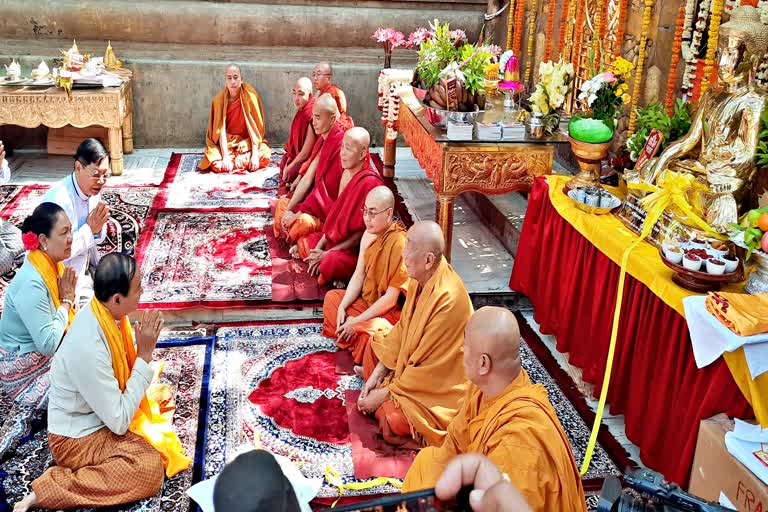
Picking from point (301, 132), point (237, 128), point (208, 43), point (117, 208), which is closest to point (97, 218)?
point (117, 208)

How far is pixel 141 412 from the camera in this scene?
3.46m

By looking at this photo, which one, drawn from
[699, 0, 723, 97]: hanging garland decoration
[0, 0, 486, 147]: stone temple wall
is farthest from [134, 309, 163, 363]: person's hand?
[0, 0, 486, 147]: stone temple wall

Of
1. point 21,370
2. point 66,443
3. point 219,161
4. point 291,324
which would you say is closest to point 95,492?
point 66,443

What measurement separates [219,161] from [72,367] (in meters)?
5.23

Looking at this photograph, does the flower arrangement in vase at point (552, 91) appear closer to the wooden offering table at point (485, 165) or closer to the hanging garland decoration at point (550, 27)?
the wooden offering table at point (485, 165)

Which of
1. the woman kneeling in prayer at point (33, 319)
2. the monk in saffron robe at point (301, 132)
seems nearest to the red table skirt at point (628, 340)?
the monk in saffron robe at point (301, 132)

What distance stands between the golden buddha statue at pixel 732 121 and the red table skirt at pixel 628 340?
616 millimetres

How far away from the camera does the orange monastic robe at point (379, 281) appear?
432 cm

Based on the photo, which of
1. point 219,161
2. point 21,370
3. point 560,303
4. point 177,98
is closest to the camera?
point 21,370

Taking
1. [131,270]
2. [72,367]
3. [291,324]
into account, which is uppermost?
[131,270]

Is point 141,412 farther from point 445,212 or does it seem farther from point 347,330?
point 445,212

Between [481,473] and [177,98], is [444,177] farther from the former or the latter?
[177,98]

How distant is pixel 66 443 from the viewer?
322 cm

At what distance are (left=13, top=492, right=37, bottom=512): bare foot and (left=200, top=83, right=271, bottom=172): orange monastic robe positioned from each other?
5.25 m
